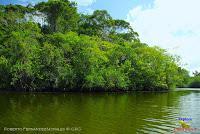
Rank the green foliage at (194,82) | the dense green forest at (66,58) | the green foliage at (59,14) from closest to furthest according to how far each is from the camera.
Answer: the dense green forest at (66,58), the green foliage at (59,14), the green foliage at (194,82)

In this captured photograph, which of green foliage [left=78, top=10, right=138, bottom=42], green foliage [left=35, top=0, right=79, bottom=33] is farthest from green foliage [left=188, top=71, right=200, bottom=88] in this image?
green foliage [left=35, top=0, right=79, bottom=33]

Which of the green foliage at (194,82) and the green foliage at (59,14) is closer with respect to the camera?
the green foliage at (59,14)

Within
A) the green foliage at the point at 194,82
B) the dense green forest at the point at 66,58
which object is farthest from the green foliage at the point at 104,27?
the green foliage at the point at 194,82

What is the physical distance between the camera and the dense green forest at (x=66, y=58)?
188ft

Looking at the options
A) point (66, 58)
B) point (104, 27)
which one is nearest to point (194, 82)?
point (104, 27)

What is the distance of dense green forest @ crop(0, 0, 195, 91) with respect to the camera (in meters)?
57.2

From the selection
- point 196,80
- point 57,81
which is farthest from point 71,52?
point 196,80

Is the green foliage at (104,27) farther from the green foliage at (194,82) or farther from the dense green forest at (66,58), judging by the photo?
the green foliage at (194,82)

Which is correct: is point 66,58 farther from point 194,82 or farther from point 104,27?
point 194,82

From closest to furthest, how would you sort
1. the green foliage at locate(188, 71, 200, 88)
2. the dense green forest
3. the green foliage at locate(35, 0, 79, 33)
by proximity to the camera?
the dense green forest, the green foliage at locate(35, 0, 79, 33), the green foliage at locate(188, 71, 200, 88)

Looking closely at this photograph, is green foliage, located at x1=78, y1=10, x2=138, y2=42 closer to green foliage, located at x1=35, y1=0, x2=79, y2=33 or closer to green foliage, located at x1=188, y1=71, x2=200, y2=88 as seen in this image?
green foliage, located at x1=35, y1=0, x2=79, y2=33

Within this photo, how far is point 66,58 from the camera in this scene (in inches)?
2448

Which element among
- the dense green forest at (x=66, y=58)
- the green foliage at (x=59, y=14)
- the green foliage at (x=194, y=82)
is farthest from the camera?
the green foliage at (x=194, y=82)

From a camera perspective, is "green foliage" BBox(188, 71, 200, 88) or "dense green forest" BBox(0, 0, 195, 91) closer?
"dense green forest" BBox(0, 0, 195, 91)
